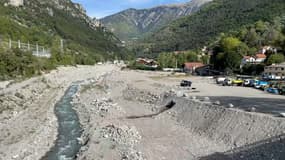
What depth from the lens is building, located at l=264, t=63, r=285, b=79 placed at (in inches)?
3568

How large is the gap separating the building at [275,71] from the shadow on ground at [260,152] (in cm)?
6680

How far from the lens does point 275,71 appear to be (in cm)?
9344

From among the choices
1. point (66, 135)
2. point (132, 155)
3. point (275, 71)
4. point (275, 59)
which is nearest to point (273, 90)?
point (66, 135)

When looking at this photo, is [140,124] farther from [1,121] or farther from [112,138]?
[1,121]

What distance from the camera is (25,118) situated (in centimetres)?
4381

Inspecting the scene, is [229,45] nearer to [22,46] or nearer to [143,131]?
[22,46]

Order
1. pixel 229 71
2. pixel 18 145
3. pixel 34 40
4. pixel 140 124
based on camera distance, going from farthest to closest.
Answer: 1. pixel 34 40
2. pixel 229 71
3. pixel 140 124
4. pixel 18 145

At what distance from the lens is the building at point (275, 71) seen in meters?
90.6

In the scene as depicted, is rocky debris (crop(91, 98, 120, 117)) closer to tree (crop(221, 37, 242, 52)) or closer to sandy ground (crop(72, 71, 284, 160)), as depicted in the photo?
sandy ground (crop(72, 71, 284, 160))

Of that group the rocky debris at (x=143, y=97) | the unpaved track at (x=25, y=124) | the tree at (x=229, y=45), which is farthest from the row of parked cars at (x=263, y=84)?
the tree at (x=229, y=45)

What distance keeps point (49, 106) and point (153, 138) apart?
26.6 m

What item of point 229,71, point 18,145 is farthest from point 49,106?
point 229,71

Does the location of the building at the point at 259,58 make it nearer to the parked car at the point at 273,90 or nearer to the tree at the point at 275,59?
the tree at the point at 275,59

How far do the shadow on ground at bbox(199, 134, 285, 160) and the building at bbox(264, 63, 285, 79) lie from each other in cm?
6680
